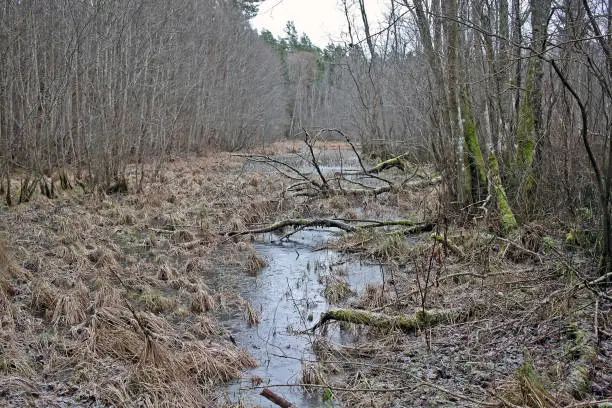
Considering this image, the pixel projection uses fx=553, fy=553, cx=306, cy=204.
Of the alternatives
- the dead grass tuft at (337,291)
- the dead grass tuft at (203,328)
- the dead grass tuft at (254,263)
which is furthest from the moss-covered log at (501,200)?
the dead grass tuft at (203,328)

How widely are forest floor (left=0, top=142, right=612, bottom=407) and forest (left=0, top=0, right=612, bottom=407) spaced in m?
0.03

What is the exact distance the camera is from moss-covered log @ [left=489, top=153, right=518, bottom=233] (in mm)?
8164

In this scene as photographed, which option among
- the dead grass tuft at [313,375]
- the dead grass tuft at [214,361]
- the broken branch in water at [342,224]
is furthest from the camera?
the broken branch in water at [342,224]

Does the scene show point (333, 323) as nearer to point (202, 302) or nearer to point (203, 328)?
point (203, 328)

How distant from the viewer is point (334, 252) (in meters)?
10.1

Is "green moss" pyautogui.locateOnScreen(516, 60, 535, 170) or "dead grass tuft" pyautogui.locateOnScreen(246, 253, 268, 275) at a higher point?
"green moss" pyautogui.locateOnScreen(516, 60, 535, 170)

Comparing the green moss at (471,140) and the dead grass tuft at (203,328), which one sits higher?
the green moss at (471,140)

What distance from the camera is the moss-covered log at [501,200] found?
321 inches

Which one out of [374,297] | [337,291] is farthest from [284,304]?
[374,297]

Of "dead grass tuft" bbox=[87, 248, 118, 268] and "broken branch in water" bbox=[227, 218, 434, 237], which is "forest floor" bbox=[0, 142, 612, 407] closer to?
"dead grass tuft" bbox=[87, 248, 118, 268]

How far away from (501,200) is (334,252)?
3.09 m

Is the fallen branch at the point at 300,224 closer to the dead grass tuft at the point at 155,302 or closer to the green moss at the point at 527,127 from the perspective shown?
the green moss at the point at 527,127

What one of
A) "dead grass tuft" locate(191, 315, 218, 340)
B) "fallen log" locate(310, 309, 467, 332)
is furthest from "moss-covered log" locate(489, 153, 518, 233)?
"dead grass tuft" locate(191, 315, 218, 340)

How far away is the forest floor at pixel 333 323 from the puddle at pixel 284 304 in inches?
5.9
